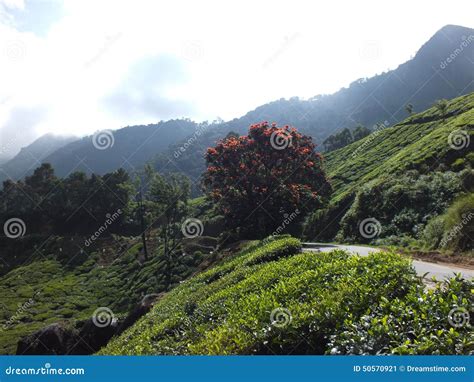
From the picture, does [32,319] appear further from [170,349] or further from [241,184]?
[170,349]

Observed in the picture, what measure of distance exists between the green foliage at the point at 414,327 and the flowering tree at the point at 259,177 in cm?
2617

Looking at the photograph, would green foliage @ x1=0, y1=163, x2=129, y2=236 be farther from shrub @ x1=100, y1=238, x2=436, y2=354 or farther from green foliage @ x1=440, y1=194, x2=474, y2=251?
shrub @ x1=100, y1=238, x2=436, y2=354

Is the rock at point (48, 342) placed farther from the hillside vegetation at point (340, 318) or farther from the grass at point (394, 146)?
the grass at point (394, 146)

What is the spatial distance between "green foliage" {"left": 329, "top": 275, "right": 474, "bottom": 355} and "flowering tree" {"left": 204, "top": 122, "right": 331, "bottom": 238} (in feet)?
85.8

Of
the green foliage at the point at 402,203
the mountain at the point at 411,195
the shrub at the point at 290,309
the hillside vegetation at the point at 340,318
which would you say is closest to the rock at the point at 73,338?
the shrub at the point at 290,309

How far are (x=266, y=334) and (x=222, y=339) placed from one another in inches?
48.3

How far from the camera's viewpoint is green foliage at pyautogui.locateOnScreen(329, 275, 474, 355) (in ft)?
21.9

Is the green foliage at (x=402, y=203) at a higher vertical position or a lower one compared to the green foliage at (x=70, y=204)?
lower

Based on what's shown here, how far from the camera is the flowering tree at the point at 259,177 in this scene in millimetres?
35031

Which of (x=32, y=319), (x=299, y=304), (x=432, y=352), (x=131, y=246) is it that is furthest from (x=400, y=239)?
(x=131, y=246)

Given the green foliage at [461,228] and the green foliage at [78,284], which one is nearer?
the green foliage at [461,228]

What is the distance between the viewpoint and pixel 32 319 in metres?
45.9

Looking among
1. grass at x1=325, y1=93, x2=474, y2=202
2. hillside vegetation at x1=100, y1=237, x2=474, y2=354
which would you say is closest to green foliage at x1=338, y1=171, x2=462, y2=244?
grass at x1=325, y1=93, x2=474, y2=202

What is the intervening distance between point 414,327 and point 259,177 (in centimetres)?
2808
